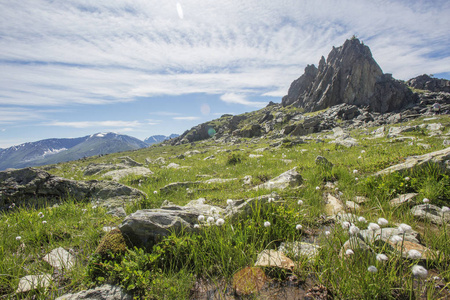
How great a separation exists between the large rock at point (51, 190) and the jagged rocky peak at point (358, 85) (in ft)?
433

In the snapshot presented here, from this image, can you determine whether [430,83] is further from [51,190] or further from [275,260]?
[51,190]

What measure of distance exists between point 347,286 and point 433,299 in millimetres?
892

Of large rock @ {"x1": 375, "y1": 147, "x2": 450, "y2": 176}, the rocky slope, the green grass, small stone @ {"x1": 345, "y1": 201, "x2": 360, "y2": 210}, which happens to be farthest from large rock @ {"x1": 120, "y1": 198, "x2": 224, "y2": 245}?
the rocky slope

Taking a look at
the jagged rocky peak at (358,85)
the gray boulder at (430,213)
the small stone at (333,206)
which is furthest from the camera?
the jagged rocky peak at (358,85)

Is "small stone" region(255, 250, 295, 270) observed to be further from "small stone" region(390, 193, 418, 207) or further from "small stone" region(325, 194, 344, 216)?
"small stone" region(390, 193, 418, 207)

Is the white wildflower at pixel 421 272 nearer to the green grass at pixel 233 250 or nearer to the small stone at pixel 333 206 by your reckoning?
the green grass at pixel 233 250

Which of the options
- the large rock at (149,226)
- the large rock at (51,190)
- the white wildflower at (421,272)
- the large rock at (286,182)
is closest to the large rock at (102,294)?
the large rock at (149,226)

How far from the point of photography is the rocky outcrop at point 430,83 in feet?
463

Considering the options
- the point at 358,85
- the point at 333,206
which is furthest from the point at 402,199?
the point at 358,85

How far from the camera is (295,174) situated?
25.2 feet

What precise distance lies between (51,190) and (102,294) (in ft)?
22.5

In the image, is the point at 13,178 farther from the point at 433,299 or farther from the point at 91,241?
the point at 433,299

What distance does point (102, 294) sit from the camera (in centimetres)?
305

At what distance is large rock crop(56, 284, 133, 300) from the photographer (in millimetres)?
2949
